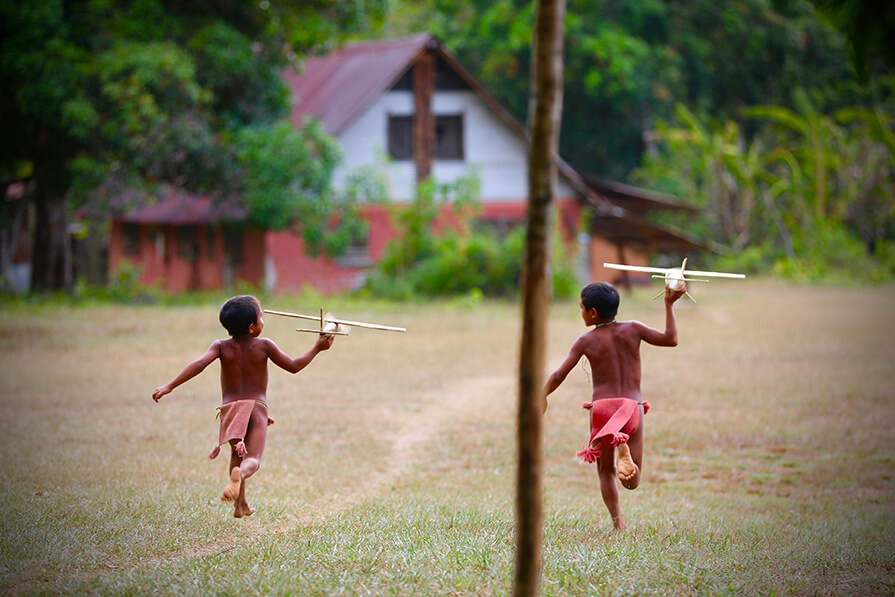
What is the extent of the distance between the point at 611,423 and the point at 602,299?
2.42 feet

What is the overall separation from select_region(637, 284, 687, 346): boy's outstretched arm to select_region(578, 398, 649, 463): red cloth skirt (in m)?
0.38

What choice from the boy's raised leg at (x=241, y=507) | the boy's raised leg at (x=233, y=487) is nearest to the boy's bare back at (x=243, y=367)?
the boy's raised leg at (x=233, y=487)

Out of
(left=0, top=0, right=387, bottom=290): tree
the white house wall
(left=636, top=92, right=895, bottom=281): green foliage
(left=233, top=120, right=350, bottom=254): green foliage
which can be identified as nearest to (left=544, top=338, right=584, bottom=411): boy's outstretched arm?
(left=0, top=0, right=387, bottom=290): tree

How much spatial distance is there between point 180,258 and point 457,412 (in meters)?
21.9

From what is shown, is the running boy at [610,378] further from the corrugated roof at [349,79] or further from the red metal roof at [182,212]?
the red metal roof at [182,212]

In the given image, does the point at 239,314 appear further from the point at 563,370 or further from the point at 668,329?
the point at 668,329

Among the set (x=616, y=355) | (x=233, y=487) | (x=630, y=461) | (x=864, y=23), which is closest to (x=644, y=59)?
(x=616, y=355)

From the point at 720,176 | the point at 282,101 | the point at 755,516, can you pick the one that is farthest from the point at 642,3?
the point at 755,516

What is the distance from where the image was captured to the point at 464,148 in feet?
95.7

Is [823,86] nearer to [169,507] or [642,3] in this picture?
[642,3]

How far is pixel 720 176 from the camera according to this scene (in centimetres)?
3362

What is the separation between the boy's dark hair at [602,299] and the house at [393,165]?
20.6m

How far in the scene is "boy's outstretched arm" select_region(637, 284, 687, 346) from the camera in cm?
530

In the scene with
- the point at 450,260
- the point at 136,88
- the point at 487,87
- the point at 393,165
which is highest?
the point at 487,87
